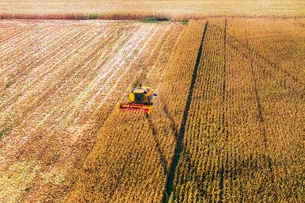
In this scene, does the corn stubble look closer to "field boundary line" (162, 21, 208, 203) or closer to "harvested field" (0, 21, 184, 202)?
"field boundary line" (162, 21, 208, 203)

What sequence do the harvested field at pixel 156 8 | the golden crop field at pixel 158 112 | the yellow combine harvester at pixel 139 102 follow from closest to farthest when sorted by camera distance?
1. the golden crop field at pixel 158 112
2. the yellow combine harvester at pixel 139 102
3. the harvested field at pixel 156 8

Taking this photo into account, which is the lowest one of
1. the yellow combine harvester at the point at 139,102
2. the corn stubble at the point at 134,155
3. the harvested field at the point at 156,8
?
the corn stubble at the point at 134,155

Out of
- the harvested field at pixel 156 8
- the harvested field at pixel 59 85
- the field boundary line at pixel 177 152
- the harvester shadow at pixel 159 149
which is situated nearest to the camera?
the field boundary line at pixel 177 152

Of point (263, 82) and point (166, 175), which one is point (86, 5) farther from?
point (166, 175)

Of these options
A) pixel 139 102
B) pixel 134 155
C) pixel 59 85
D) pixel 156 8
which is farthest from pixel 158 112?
pixel 156 8

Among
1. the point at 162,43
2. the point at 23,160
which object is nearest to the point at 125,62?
the point at 162,43

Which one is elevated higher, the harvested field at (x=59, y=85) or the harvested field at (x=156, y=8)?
the harvested field at (x=156, y=8)

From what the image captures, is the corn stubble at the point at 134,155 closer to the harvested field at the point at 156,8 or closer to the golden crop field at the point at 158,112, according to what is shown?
the golden crop field at the point at 158,112

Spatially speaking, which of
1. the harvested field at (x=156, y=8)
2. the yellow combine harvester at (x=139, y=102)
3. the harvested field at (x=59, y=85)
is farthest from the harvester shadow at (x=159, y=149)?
the harvested field at (x=156, y=8)
